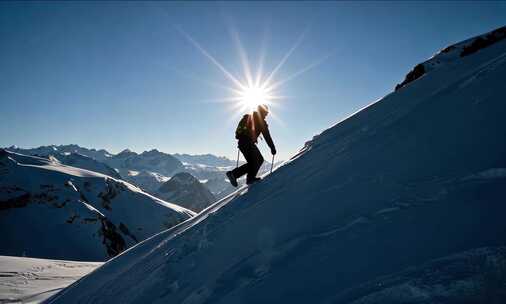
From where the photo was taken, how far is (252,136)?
9.31 metres

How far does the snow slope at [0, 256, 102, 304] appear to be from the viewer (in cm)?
951

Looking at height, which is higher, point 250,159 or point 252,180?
point 250,159

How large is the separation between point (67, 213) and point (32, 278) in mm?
64488

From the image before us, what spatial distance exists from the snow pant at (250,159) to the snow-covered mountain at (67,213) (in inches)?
2503

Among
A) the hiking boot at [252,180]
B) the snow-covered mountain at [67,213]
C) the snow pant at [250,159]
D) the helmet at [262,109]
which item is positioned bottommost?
the hiking boot at [252,180]

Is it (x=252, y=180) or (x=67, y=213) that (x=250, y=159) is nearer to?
(x=252, y=180)

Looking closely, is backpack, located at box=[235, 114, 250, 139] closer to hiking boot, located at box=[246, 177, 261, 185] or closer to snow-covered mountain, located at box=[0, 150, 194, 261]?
hiking boot, located at box=[246, 177, 261, 185]

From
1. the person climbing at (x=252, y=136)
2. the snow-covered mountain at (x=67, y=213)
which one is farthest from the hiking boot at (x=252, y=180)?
the snow-covered mountain at (x=67, y=213)

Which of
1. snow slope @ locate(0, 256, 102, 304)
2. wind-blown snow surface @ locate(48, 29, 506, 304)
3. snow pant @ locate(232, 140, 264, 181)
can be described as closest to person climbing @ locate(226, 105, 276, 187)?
snow pant @ locate(232, 140, 264, 181)

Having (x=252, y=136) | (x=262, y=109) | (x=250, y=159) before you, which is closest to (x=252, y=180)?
(x=250, y=159)

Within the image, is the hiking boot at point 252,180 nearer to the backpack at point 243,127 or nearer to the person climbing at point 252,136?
the person climbing at point 252,136

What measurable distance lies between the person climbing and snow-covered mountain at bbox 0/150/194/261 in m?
63.7

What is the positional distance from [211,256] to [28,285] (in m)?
9.86

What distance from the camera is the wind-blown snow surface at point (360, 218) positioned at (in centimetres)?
272
